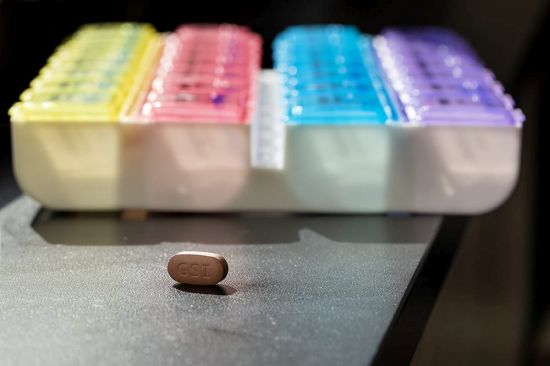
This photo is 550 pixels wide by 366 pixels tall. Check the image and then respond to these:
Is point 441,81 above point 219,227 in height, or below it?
above

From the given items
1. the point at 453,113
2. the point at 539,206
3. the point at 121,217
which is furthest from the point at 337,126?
the point at 539,206

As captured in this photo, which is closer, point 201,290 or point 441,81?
point 201,290

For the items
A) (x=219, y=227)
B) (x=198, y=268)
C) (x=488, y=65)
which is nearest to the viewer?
(x=198, y=268)

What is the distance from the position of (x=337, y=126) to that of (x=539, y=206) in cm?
35

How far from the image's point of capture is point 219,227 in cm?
75

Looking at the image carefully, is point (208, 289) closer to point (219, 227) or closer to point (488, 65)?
point (219, 227)

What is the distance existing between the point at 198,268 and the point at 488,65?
24.3 inches

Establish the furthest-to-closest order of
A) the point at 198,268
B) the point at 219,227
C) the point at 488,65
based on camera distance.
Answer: the point at 488,65
the point at 219,227
the point at 198,268

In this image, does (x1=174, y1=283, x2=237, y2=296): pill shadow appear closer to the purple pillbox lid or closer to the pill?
the pill

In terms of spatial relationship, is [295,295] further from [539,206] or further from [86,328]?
[539,206]

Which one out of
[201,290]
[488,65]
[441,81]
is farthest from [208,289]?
[488,65]

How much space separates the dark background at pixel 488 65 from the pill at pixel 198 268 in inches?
8.6

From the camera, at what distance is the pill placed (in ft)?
2.03

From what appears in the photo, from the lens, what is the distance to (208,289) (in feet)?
2.05
